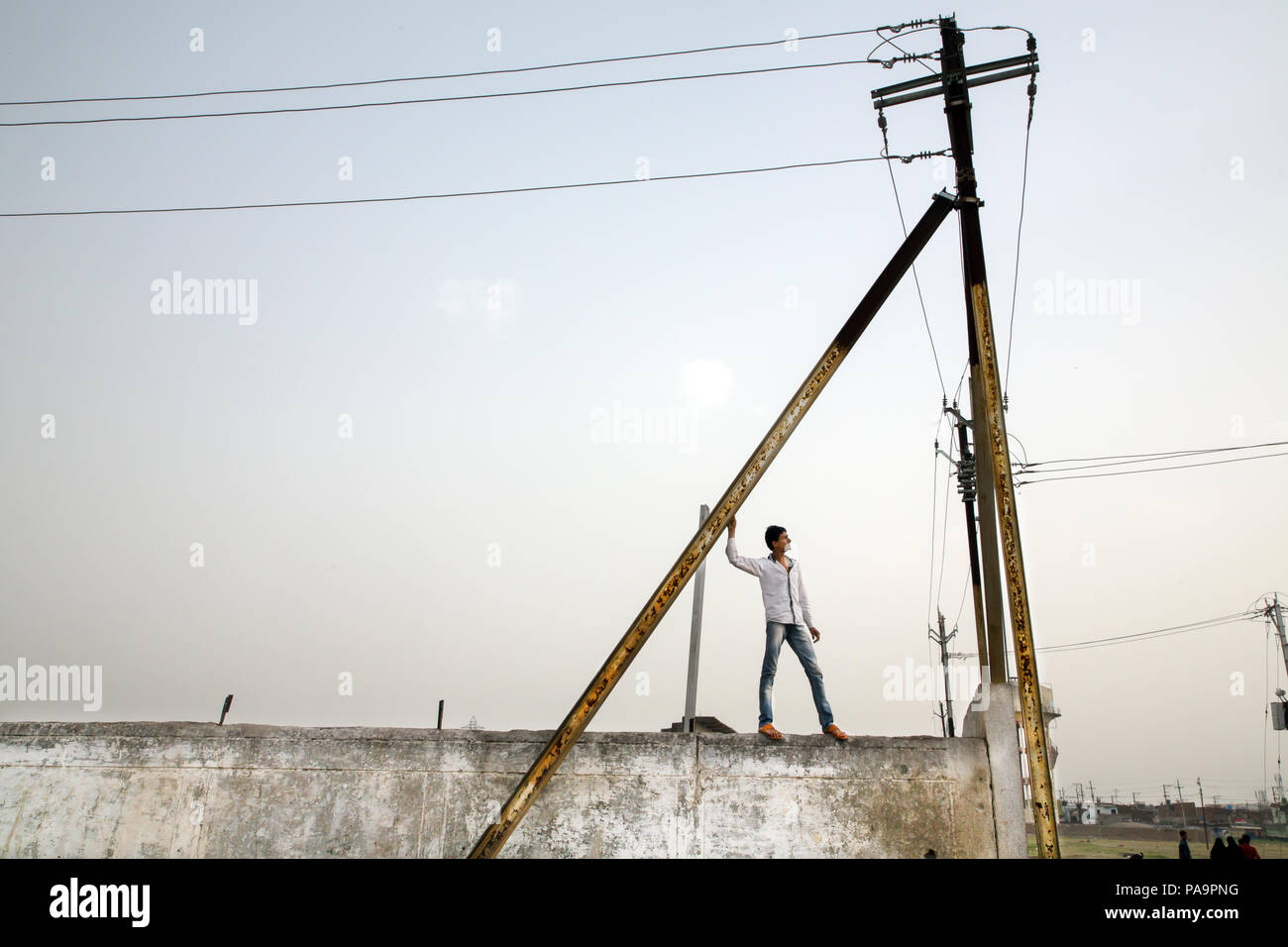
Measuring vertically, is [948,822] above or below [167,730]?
below

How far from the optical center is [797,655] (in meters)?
7.00

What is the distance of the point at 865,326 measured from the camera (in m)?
7.21

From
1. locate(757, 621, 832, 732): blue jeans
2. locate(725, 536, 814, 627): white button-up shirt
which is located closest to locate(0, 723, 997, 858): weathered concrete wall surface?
locate(757, 621, 832, 732): blue jeans

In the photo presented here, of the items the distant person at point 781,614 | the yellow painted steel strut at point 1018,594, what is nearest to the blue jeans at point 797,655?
the distant person at point 781,614

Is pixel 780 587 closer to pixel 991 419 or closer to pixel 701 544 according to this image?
pixel 701 544

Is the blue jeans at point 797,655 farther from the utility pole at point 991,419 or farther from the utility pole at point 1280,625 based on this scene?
the utility pole at point 1280,625

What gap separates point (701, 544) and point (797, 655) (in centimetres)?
130

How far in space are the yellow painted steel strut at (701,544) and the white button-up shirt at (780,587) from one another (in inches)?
18.6

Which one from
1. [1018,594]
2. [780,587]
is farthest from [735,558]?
[1018,594]

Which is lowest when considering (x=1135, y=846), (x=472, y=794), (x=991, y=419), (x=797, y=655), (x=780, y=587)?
(x=1135, y=846)

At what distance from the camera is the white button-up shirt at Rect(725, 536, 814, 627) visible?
6.96m
